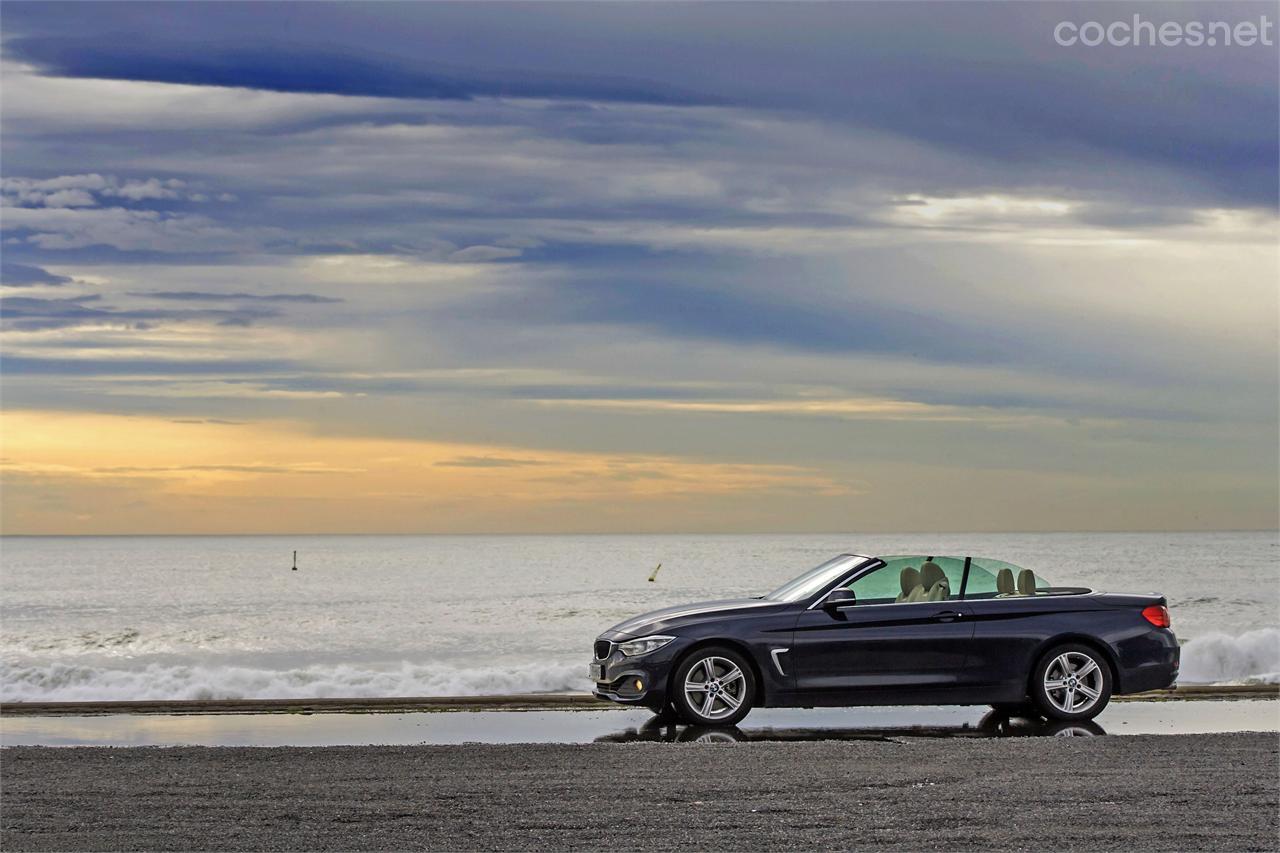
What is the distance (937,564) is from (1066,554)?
368ft

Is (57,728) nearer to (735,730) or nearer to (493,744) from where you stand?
(493,744)

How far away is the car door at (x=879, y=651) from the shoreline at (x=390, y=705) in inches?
103

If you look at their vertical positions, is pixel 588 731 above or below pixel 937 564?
below

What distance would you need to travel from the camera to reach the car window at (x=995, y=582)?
12.8 metres

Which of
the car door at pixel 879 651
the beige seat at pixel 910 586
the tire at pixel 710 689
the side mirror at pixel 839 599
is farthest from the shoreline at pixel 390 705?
the beige seat at pixel 910 586

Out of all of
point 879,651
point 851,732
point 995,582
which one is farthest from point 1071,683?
point 851,732

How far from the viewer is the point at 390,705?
14.3 m

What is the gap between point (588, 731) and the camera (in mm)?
12250

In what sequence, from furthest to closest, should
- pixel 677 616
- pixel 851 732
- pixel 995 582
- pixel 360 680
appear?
pixel 360 680 → pixel 995 582 → pixel 677 616 → pixel 851 732

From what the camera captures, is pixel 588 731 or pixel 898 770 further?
pixel 588 731

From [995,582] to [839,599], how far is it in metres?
1.53

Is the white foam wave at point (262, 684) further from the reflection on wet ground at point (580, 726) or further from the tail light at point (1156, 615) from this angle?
the tail light at point (1156, 615)

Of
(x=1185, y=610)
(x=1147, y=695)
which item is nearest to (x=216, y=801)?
(x=1147, y=695)

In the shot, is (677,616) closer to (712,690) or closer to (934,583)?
(712,690)
